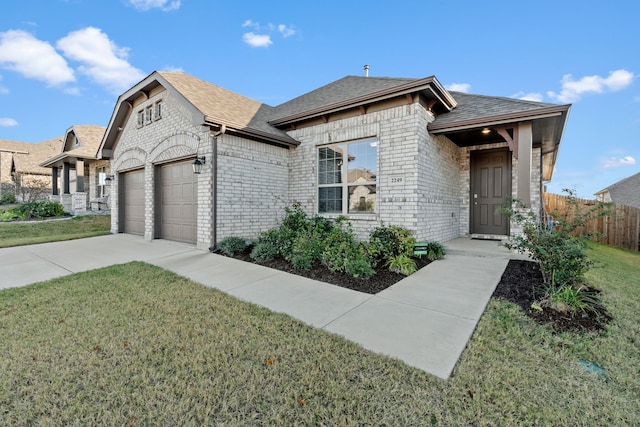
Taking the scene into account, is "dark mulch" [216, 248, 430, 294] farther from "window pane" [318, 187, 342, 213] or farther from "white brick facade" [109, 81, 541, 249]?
"window pane" [318, 187, 342, 213]

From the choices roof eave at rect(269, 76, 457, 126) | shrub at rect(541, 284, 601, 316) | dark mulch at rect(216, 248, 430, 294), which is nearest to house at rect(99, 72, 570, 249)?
roof eave at rect(269, 76, 457, 126)

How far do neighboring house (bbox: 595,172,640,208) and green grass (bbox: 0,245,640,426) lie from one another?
80.1 feet

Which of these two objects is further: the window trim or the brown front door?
the brown front door

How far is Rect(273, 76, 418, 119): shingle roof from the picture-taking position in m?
7.69

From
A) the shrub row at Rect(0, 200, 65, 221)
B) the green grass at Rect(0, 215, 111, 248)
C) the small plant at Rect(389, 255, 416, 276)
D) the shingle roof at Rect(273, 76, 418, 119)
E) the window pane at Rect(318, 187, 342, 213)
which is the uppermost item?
the shingle roof at Rect(273, 76, 418, 119)

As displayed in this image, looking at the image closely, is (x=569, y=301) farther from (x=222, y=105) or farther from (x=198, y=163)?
(x=222, y=105)

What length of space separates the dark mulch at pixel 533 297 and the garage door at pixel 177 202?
7.26 m

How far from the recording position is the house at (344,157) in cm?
625

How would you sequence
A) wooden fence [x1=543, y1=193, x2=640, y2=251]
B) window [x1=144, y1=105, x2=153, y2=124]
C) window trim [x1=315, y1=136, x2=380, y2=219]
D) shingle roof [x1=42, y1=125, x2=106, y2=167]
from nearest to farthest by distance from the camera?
1. window trim [x1=315, y1=136, x2=380, y2=219]
2. window [x1=144, y1=105, x2=153, y2=124]
3. wooden fence [x1=543, y1=193, x2=640, y2=251]
4. shingle roof [x1=42, y1=125, x2=106, y2=167]

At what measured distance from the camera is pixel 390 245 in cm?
567

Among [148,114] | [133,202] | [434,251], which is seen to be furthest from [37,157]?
[434,251]

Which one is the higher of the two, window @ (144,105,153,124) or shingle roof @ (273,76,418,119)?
shingle roof @ (273,76,418,119)

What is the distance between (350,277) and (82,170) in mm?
18207

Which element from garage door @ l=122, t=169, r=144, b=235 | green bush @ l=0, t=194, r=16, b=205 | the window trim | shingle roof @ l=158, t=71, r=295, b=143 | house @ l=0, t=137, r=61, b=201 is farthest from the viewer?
house @ l=0, t=137, r=61, b=201
